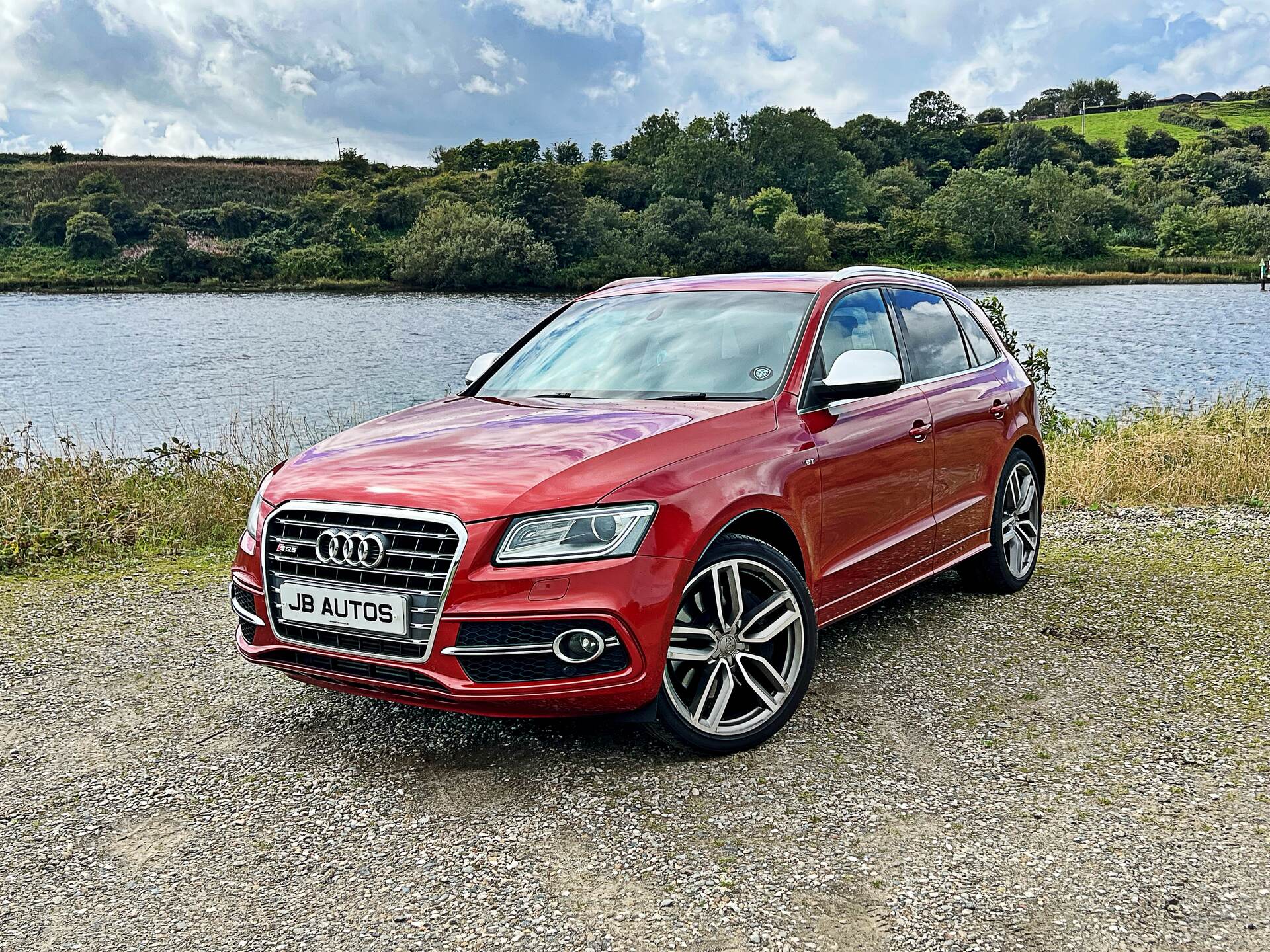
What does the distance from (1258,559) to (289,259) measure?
7257 centimetres

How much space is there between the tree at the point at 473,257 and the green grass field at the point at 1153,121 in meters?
97.0

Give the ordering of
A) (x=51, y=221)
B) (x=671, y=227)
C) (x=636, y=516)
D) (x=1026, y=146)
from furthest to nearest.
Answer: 1. (x=1026, y=146)
2. (x=671, y=227)
3. (x=51, y=221)
4. (x=636, y=516)

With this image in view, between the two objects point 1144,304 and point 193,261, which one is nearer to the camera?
point 1144,304

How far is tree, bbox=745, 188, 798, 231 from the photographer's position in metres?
88.9

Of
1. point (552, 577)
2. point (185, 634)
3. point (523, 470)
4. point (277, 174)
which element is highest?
point (277, 174)

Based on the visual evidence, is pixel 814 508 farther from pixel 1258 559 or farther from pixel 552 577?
pixel 1258 559

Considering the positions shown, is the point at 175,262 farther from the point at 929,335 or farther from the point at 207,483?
the point at 929,335

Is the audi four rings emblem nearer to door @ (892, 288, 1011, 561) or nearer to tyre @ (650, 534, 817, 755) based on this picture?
tyre @ (650, 534, 817, 755)

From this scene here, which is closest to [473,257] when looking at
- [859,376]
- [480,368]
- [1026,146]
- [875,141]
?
[480,368]

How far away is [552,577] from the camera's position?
341 centimetres

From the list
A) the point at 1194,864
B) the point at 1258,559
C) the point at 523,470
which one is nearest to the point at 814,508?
the point at 523,470

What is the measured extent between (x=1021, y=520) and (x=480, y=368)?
10.6 ft

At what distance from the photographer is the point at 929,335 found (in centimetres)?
561

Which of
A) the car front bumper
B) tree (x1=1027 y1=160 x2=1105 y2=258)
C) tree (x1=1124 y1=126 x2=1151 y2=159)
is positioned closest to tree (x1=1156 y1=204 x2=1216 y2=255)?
tree (x1=1027 y1=160 x2=1105 y2=258)
